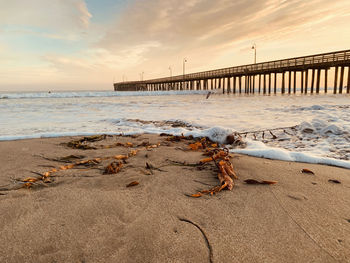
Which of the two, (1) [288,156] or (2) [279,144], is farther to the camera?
(2) [279,144]

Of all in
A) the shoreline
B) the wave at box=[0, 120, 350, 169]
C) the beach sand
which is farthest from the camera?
the wave at box=[0, 120, 350, 169]

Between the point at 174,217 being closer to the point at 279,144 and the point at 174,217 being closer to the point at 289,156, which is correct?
the point at 289,156

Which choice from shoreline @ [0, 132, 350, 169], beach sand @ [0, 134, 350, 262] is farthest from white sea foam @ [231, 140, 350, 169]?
beach sand @ [0, 134, 350, 262]

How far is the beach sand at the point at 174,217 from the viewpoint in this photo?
3.32 feet

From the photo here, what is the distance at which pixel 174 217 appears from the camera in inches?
51.3

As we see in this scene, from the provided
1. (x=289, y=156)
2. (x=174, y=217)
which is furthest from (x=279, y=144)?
(x=174, y=217)

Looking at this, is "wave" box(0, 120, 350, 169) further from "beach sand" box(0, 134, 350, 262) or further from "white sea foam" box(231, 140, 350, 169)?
"beach sand" box(0, 134, 350, 262)

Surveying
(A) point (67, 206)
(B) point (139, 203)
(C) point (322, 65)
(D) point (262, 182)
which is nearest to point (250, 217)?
(D) point (262, 182)

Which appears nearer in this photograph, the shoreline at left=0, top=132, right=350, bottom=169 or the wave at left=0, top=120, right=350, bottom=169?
the shoreline at left=0, top=132, right=350, bottom=169

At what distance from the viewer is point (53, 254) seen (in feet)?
3.30

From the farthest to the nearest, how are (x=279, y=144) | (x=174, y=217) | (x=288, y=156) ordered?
(x=279, y=144)
(x=288, y=156)
(x=174, y=217)

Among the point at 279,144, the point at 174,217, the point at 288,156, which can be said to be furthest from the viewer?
the point at 279,144

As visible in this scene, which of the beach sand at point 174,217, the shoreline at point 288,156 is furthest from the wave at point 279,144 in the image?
the beach sand at point 174,217

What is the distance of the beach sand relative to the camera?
3.32ft
